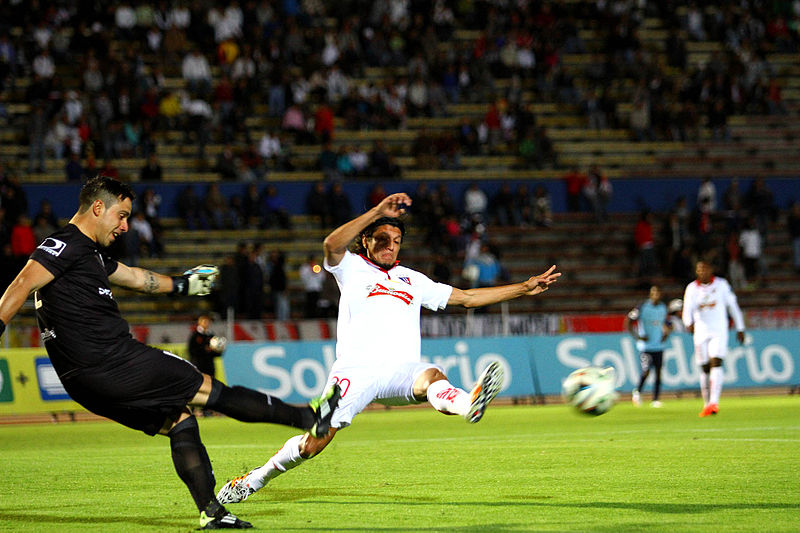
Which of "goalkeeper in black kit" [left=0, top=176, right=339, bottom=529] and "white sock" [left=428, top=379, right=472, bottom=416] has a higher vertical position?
"goalkeeper in black kit" [left=0, top=176, right=339, bottom=529]

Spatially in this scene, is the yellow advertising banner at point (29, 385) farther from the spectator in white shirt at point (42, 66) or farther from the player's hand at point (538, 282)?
the player's hand at point (538, 282)

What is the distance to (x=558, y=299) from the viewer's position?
32.2 meters

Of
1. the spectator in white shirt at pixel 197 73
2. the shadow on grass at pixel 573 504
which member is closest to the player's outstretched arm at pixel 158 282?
the shadow on grass at pixel 573 504

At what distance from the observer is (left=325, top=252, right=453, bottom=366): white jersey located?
30.1 ft

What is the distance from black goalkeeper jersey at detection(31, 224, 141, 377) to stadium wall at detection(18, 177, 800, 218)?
23303mm

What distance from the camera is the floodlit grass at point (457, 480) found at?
324 inches

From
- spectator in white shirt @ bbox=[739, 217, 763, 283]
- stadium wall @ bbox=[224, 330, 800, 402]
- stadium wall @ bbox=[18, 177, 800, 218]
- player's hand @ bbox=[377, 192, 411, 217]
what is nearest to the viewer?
player's hand @ bbox=[377, 192, 411, 217]

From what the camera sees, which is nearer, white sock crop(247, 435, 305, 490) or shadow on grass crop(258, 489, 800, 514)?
shadow on grass crop(258, 489, 800, 514)

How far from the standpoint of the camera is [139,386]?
748 centimetres

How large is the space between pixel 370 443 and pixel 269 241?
16.7 meters

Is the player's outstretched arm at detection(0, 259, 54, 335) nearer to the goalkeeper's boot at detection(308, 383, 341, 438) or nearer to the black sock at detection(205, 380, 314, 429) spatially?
the black sock at detection(205, 380, 314, 429)

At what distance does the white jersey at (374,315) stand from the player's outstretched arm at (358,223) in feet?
0.94

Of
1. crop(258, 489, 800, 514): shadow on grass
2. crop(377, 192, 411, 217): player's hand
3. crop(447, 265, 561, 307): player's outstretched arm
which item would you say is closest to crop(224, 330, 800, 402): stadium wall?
crop(258, 489, 800, 514): shadow on grass

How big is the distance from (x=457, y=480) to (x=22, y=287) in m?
4.95
